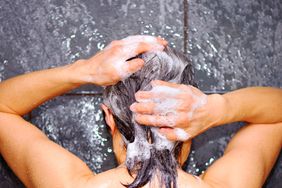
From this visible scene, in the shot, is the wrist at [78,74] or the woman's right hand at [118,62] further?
the wrist at [78,74]

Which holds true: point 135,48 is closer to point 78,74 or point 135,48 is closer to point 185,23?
point 78,74

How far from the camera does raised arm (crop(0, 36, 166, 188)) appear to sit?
126cm

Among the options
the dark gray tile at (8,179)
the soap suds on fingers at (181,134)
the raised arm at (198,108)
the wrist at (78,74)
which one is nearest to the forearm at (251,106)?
the raised arm at (198,108)

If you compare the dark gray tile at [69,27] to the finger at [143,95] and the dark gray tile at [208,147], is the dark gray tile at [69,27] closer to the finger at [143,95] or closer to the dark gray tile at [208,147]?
the dark gray tile at [208,147]

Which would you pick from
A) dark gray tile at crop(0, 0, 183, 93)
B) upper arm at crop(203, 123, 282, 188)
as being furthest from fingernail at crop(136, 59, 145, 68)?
dark gray tile at crop(0, 0, 183, 93)

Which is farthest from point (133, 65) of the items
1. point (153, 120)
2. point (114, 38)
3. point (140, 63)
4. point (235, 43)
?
point (235, 43)

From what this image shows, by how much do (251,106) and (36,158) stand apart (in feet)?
1.99

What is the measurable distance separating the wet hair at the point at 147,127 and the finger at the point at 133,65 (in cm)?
1

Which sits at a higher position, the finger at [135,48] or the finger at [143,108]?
the finger at [135,48]

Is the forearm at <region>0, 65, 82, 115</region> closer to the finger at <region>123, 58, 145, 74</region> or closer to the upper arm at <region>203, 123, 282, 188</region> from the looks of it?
the finger at <region>123, 58, 145, 74</region>

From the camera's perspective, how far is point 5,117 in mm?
1442

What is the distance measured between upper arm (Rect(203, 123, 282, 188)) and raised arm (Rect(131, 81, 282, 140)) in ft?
0.12

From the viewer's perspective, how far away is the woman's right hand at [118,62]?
1.22m

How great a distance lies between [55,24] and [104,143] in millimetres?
450
